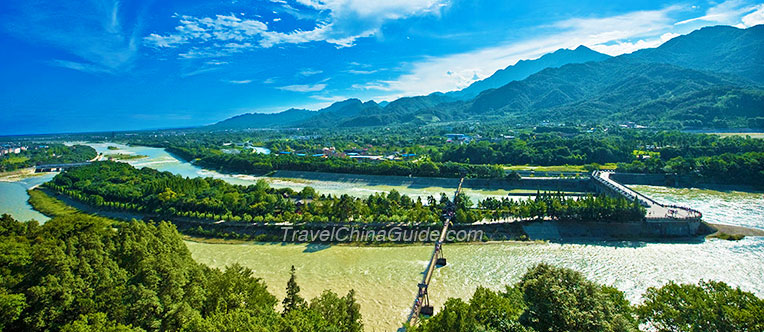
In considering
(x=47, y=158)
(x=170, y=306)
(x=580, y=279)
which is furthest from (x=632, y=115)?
(x=47, y=158)

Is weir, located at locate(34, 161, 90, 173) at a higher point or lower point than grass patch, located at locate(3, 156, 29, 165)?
lower

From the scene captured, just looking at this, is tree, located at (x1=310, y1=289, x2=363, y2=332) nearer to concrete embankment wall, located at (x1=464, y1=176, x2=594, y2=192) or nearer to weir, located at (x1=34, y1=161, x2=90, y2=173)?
concrete embankment wall, located at (x1=464, y1=176, x2=594, y2=192)

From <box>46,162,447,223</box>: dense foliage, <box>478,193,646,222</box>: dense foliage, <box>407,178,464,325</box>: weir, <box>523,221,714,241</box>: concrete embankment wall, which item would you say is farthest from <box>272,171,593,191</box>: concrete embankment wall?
<box>407,178,464,325</box>: weir

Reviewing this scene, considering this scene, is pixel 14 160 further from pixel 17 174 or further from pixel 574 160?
pixel 574 160

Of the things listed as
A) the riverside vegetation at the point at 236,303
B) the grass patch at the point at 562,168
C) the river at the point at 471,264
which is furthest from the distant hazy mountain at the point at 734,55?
the riverside vegetation at the point at 236,303

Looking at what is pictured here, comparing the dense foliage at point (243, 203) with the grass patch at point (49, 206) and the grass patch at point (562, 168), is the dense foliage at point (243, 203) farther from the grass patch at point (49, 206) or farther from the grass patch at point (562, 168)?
the grass patch at point (562, 168)

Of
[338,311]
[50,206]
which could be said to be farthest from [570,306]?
[50,206]
